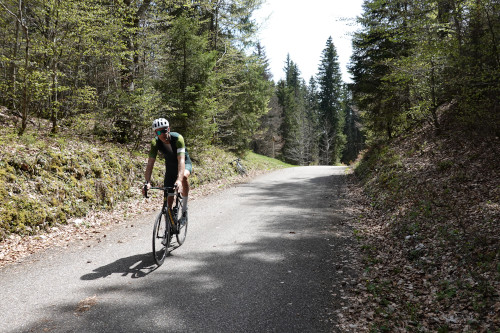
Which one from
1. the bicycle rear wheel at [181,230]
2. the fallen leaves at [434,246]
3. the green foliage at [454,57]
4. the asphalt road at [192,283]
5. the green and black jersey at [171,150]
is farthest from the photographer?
the green foliage at [454,57]

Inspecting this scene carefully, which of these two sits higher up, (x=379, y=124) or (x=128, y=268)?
(x=379, y=124)

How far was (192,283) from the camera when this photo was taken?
4828mm

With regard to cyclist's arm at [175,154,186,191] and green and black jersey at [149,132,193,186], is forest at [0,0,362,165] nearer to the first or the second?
green and black jersey at [149,132,193,186]

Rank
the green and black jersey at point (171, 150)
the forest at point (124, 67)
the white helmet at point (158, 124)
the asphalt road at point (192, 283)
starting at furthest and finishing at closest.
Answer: the forest at point (124, 67) → the green and black jersey at point (171, 150) → the white helmet at point (158, 124) → the asphalt road at point (192, 283)

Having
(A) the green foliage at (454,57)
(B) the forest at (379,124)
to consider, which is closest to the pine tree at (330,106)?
(B) the forest at (379,124)

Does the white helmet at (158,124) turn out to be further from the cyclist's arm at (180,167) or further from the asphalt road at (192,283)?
the asphalt road at (192,283)

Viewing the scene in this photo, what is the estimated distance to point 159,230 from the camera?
18.9ft

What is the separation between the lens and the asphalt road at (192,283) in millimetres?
3807

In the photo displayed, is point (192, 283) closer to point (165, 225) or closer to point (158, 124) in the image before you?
point (165, 225)

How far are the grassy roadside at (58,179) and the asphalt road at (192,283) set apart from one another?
4.58 feet

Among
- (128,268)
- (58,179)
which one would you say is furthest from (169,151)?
(58,179)

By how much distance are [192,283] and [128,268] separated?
138 cm

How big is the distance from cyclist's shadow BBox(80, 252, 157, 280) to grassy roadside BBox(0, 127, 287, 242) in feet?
9.09

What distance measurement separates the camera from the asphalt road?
12.5 feet
